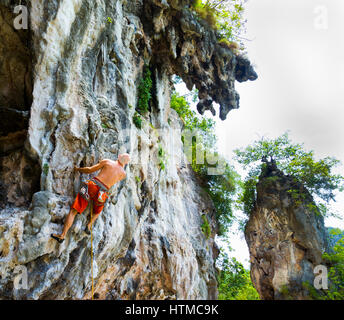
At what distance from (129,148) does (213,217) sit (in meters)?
10.4

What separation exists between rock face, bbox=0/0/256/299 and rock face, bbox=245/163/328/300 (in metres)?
6.89

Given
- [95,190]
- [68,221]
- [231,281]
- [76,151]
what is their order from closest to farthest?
1. [68,221]
2. [95,190]
3. [76,151]
4. [231,281]

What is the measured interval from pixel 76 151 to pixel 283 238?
13337mm

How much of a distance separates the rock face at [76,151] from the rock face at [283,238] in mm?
6895

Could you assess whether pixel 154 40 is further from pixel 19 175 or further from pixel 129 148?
pixel 19 175

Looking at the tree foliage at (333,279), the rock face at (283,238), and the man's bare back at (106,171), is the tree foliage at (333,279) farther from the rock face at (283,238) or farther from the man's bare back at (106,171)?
the man's bare back at (106,171)

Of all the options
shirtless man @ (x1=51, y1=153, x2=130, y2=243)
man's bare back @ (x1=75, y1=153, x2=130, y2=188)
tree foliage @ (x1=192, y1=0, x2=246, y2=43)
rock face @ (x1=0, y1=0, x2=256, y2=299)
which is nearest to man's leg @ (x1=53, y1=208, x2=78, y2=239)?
shirtless man @ (x1=51, y1=153, x2=130, y2=243)

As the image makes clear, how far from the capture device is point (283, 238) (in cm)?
1455

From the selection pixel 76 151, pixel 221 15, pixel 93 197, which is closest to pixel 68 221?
pixel 93 197

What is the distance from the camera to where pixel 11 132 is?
5.30 m

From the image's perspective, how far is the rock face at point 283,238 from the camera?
44.0 ft

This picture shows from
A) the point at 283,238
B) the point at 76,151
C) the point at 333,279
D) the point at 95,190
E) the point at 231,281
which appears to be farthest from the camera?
the point at 231,281

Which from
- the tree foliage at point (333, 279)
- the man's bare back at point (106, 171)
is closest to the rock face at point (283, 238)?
the tree foliage at point (333, 279)

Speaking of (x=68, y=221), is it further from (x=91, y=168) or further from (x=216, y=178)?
(x=216, y=178)
